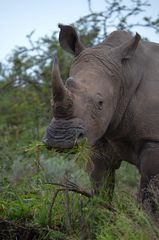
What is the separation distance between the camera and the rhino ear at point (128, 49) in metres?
6.97

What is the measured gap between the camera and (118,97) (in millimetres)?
6910

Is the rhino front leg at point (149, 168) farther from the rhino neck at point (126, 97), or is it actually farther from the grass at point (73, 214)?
the rhino neck at point (126, 97)

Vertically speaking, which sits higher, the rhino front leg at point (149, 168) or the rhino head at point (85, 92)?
the rhino head at point (85, 92)

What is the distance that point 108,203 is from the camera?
6570 mm

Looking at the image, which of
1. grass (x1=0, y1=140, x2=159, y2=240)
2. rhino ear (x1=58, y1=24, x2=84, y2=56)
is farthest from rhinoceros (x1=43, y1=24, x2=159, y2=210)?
grass (x1=0, y1=140, x2=159, y2=240)

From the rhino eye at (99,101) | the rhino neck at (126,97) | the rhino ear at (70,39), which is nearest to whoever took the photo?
the rhino eye at (99,101)

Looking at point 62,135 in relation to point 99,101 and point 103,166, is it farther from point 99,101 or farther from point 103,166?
point 103,166

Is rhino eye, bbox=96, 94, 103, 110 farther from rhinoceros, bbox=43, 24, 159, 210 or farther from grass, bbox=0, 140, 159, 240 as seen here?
grass, bbox=0, 140, 159, 240

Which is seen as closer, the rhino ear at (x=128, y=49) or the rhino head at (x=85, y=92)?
the rhino head at (x=85, y=92)

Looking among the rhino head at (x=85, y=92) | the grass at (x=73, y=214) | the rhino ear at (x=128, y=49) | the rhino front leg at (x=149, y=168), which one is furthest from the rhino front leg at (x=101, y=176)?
the rhino ear at (x=128, y=49)

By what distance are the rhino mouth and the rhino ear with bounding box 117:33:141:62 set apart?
46.7 inches

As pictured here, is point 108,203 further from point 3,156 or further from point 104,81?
point 3,156

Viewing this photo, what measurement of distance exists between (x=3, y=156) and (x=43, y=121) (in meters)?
2.41

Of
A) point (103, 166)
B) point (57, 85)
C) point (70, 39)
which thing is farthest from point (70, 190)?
point (70, 39)
